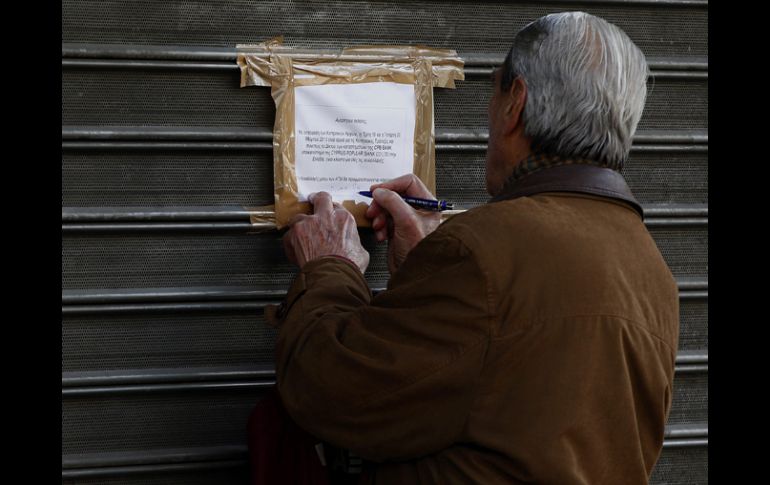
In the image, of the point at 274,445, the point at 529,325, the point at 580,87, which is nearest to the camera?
the point at 529,325

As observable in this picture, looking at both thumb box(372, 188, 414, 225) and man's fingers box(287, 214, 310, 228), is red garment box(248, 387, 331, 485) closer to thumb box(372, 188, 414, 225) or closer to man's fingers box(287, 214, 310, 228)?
man's fingers box(287, 214, 310, 228)

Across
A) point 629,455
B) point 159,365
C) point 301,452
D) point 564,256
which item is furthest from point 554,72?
point 159,365

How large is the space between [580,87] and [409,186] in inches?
26.9

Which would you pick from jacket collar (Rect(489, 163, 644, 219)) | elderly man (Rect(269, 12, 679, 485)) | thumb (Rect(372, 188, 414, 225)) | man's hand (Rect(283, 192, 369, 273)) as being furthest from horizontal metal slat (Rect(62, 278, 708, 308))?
jacket collar (Rect(489, 163, 644, 219))

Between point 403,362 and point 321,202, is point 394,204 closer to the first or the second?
point 321,202

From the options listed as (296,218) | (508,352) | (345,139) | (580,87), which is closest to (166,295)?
(296,218)

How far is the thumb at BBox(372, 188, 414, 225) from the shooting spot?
7.39ft

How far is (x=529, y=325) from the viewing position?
1.62 m

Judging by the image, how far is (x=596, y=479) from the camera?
1.71 metres

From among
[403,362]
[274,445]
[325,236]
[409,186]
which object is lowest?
[274,445]

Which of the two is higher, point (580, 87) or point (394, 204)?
point (580, 87)

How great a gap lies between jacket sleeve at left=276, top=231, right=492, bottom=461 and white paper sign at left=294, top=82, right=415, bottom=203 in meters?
0.62

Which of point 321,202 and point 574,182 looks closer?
point 574,182

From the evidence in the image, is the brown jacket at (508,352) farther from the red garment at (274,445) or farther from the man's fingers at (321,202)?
the man's fingers at (321,202)
